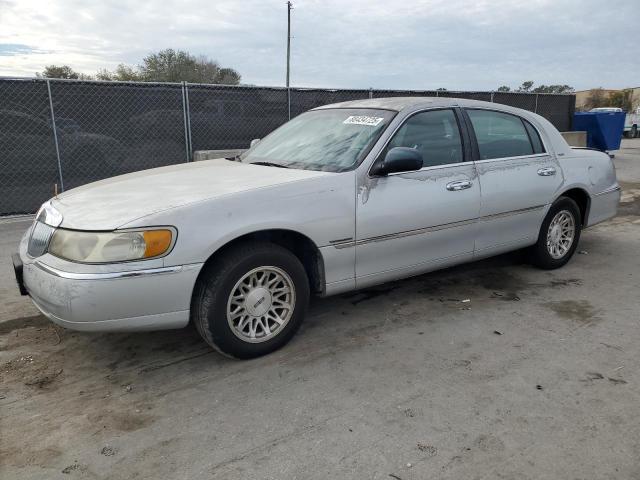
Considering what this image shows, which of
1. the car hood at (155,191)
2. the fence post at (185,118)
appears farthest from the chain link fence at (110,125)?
the car hood at (155,191)

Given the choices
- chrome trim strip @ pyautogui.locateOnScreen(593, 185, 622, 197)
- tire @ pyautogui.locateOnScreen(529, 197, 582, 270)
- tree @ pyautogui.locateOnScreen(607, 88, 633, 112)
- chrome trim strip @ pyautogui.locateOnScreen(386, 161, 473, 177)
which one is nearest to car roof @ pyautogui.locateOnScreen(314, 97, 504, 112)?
chrome trim strip @ pyautogui.locateOnScreen(386, 161, 473, 177)

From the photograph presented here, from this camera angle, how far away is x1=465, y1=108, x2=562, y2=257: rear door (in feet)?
14.5

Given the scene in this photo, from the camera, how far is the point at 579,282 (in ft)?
16.0

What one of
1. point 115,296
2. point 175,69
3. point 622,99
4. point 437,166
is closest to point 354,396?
point 115,296

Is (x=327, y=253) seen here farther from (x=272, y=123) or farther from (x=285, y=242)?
(x=272, y=123)

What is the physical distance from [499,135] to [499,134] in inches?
0.4

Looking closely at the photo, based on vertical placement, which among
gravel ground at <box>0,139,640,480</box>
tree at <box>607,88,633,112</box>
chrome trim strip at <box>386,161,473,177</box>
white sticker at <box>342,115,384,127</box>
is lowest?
gravel ground at <box>0,139,640,480</box>

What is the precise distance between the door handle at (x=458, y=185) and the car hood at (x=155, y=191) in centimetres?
110

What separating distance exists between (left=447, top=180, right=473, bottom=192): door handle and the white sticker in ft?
2.49

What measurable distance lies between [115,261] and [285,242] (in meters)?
1.16

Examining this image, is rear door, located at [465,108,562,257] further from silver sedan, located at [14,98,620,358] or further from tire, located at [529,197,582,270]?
tire, located at [529,197,582,270]

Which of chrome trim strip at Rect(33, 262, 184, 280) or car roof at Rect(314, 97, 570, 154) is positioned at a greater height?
car roof at Rect(314, 97, 570, 154)

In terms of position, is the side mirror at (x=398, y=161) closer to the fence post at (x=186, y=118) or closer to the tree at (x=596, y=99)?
the fence post at (x=186, y=118)

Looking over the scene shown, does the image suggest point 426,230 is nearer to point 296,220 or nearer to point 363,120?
point 363,120
